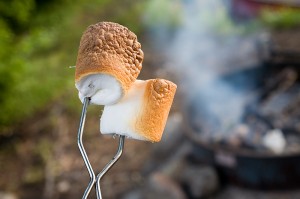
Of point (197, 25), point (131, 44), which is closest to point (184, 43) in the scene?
point (197, 25)

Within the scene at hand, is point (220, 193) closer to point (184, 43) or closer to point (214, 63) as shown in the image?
point (214, 63)

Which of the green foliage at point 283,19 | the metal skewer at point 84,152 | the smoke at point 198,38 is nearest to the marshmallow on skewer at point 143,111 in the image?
the metal skewer at point 84,152

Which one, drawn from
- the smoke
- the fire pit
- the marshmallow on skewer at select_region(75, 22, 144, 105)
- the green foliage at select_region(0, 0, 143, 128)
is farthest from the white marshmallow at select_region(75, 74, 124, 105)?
the smoke

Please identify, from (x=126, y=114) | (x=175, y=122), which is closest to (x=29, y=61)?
(x=175, y=122)

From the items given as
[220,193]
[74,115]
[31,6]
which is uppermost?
[31,6]

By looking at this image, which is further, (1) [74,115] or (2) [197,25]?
(2) [197,25]

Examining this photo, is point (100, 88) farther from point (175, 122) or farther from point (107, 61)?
point (175, 122)

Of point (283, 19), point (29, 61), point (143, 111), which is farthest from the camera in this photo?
point (283, 19)
